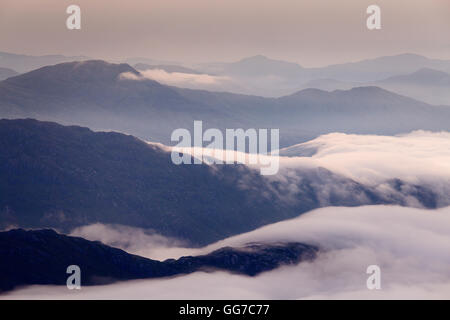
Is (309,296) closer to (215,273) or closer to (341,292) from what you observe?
(341,292)

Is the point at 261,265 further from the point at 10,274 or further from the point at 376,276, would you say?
the point at 10,274

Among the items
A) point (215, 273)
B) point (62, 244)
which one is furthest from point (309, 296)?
point (62, 244)

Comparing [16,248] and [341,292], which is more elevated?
[16,248]

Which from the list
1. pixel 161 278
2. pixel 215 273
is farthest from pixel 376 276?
pixel 161 278
